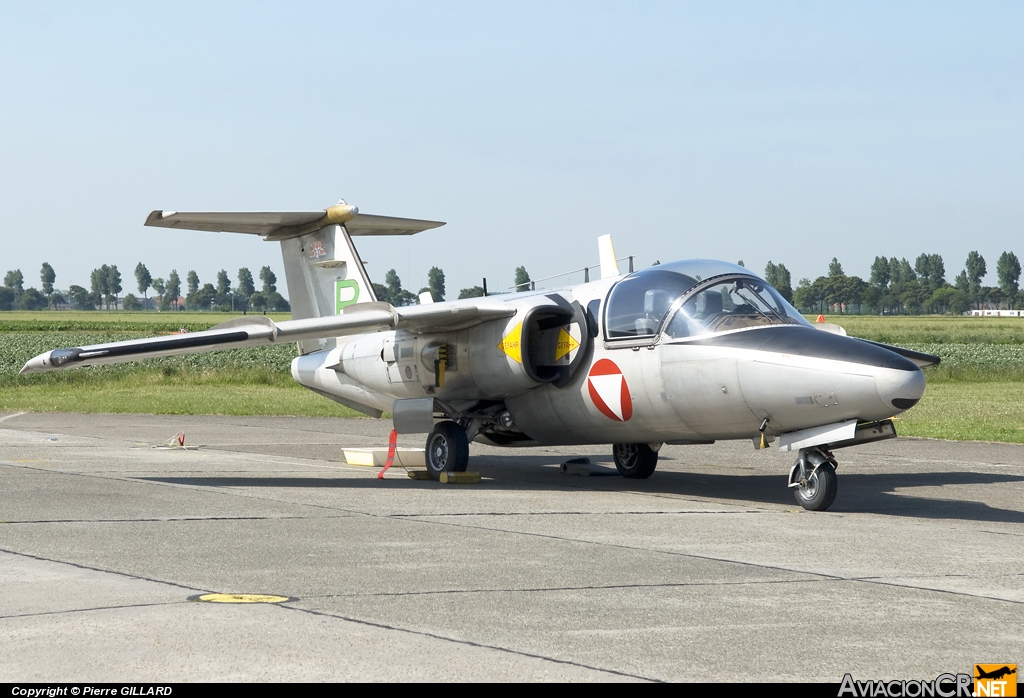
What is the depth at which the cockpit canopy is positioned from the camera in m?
12.7

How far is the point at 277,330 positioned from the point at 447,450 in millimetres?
3012

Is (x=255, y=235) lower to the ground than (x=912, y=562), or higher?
higher

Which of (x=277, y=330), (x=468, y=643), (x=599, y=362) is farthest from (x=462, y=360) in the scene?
(x=468, y=643)

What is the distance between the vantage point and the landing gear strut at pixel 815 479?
39.3 ft

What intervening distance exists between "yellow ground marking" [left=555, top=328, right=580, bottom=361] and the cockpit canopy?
0.75 metres

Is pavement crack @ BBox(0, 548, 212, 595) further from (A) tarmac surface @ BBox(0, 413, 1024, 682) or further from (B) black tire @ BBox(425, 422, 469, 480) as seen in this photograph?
(B) black tire @ BBox(425, 422, 469, 480)

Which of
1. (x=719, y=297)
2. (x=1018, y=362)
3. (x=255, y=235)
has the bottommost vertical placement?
(x=1018, y=362)

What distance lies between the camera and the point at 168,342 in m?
13.3

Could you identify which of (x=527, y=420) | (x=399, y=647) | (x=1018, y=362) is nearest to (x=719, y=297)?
(x=527, y=420)

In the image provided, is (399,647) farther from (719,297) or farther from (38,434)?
(38,434)

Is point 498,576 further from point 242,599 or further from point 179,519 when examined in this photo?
point 179,519

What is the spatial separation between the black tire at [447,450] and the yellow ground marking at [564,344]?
192 cm

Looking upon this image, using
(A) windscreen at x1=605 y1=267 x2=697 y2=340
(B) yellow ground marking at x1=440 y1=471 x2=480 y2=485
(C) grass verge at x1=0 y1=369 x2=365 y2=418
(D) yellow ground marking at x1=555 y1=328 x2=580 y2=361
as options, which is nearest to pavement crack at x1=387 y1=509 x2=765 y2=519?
(A) windscreen at x1=605 y1=267 x2=697 y2=340

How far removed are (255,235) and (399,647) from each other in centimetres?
1326
